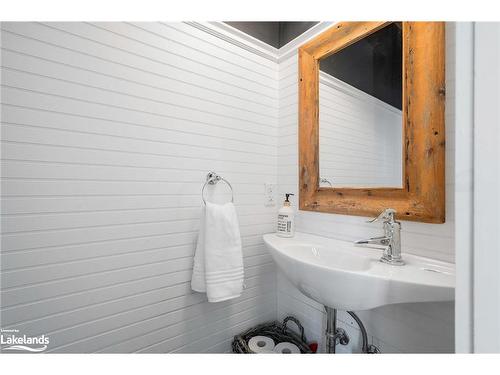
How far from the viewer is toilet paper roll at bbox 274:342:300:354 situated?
1.08 meters

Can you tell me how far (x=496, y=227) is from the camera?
11.2 inches

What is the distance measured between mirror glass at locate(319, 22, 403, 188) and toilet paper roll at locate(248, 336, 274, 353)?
856 millimetres

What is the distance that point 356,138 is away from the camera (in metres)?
1.06

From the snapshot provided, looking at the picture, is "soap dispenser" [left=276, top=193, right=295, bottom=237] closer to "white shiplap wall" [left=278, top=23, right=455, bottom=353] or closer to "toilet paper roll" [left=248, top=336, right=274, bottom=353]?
"white shiplap wall" [left=278, top=23, right=455, bottom=353]

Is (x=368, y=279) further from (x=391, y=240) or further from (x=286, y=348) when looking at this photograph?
(x=286, y=348)

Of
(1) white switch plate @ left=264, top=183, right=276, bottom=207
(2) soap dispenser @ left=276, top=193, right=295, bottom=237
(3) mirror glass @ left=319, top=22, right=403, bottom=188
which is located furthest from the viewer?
Result: (1) white switch plate @ left=264, top=183, right=276, bottom=207

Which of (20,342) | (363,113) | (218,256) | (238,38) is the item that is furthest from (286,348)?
(238,38)

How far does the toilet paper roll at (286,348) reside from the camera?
1.08m

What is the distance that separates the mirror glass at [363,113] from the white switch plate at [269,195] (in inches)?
12.2

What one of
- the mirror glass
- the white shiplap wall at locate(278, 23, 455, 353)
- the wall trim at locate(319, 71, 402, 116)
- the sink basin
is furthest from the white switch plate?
the wall trim at locate(319, 71, 402, 116)

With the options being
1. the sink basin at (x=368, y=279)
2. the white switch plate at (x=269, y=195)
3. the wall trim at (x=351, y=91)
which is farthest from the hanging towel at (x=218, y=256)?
the wall trim at (x=351, y=91)
